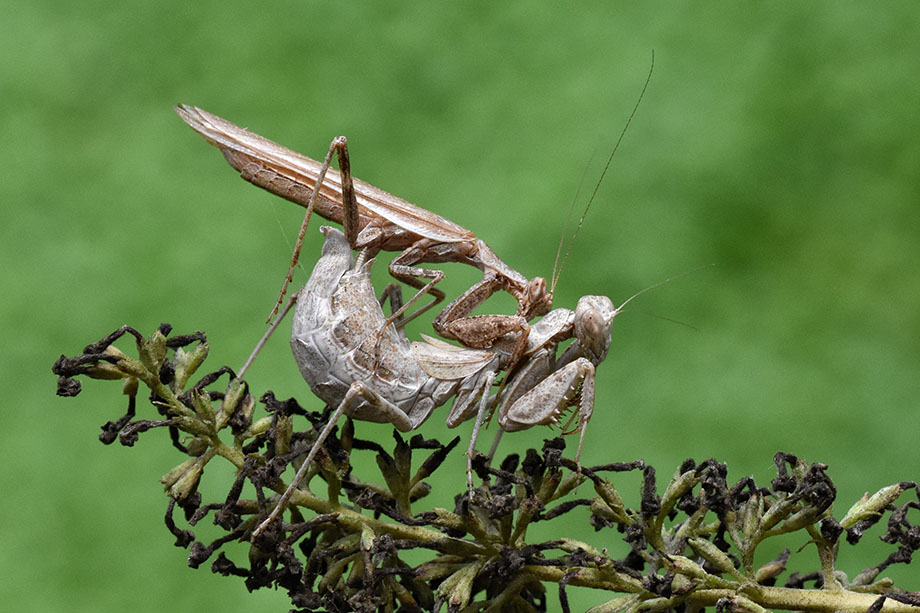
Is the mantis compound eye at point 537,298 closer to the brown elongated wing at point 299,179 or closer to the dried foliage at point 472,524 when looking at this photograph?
the brown elongated wing at point 299,179

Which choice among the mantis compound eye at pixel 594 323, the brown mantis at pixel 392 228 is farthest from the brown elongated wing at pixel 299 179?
the mantis compound eye at pixel 594 323

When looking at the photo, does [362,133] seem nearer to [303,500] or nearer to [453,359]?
[453,359]

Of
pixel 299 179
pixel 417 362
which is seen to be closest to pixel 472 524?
pixel 417 362

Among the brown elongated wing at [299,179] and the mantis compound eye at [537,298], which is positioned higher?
the brown elongated wing at [299,179]

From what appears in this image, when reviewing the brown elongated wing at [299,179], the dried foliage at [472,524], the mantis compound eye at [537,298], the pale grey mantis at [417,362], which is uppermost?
the brown elongated wing at [299,179]

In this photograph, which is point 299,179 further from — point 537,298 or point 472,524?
point 472,524

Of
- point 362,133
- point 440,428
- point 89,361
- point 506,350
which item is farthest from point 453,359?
point 362,133
